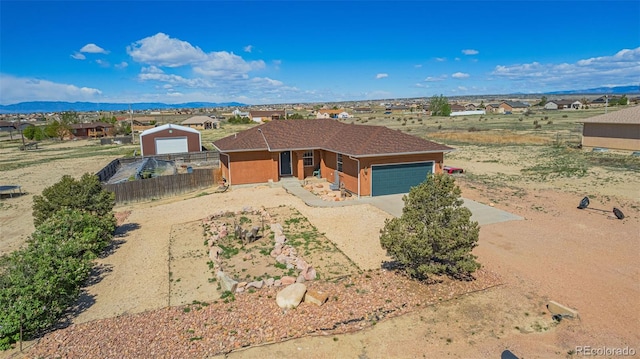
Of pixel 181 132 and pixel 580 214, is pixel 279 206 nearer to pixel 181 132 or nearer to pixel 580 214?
pixel 580 214

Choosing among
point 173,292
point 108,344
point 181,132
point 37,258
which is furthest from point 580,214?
point 181,132

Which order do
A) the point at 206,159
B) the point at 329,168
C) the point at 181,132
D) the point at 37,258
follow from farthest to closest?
1. the point at 181,132
2. the point at 206,159
3. the point at 329,168
4. the point at 37,258

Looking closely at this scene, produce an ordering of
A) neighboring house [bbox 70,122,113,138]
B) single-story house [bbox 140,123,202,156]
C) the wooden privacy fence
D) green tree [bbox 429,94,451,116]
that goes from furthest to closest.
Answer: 1. green tree [bbox 429,94,451,116]
2. neighboring house [bbox 70,122,113,138]
3. single-story house [bbox 140,123,202,156]
4. the wooden privacy fence

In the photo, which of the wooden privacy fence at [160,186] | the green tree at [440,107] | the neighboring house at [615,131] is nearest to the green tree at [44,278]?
the wooden privacy fence at [160,186]

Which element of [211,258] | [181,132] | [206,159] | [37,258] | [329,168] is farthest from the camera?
[181,132]

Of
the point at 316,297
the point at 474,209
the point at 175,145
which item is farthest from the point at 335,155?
the point at 175,145

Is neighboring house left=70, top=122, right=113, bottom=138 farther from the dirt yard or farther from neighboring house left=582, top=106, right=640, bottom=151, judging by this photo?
neighboring house left=582, top=106, right=640, bottom=151

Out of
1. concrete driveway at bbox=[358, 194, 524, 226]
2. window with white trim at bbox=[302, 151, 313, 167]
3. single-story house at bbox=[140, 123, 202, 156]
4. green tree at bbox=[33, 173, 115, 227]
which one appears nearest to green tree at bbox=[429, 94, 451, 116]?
single-story house at bbox=[140, 123, 202, 156]

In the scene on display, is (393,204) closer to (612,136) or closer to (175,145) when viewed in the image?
(612,136)
